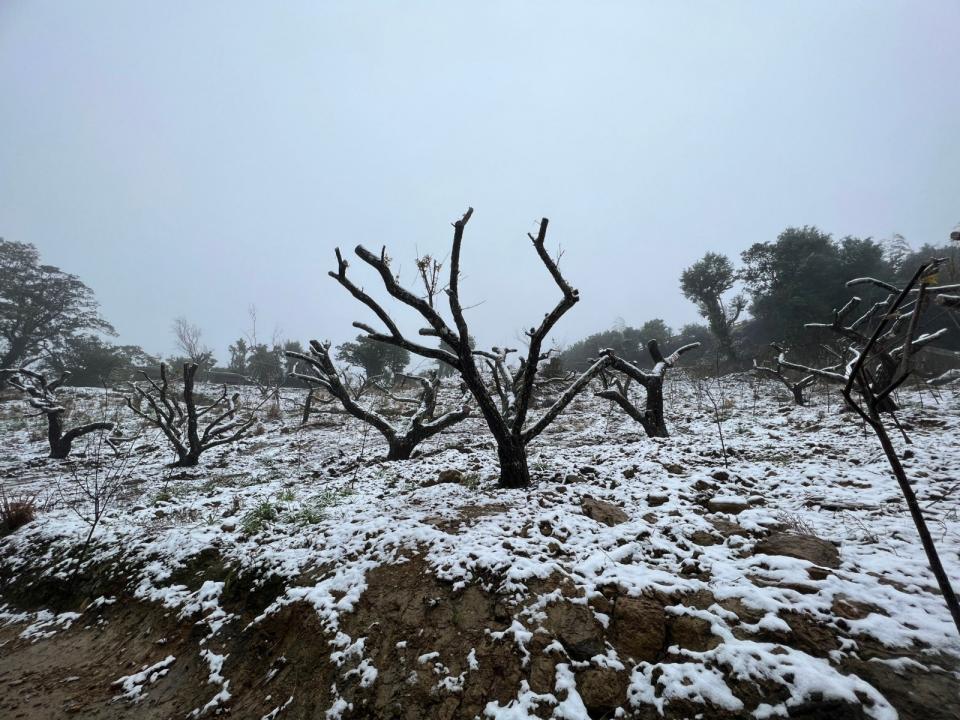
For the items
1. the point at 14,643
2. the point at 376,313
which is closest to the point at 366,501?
the point at 376,313

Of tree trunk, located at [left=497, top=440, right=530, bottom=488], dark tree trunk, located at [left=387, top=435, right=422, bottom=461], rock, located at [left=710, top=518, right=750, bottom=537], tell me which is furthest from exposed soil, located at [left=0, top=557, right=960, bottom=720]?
dark tree trunk, located at [left=387, top=435, right=422, bottom=461]

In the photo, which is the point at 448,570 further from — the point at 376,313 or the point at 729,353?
the point at 729,353

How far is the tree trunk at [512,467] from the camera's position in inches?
191

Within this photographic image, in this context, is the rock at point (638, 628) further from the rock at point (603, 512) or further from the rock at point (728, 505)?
the rock at point (728, 505)

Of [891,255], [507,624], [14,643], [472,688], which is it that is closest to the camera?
[472,688]

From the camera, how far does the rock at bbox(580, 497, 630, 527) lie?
372 centimetres

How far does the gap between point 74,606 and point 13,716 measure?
1.54 meters

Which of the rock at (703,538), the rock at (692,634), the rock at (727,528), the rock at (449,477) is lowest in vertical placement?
the rock at (692,634)

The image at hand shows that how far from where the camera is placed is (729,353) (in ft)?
73.6

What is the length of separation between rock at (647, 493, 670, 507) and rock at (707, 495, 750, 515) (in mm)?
428

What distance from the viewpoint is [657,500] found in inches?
159

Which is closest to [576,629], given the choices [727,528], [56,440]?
[727,528]

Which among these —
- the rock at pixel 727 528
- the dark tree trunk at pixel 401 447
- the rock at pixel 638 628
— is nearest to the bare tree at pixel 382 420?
the dark tree trunk at pixel 401 447

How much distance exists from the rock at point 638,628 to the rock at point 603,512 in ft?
3.81
